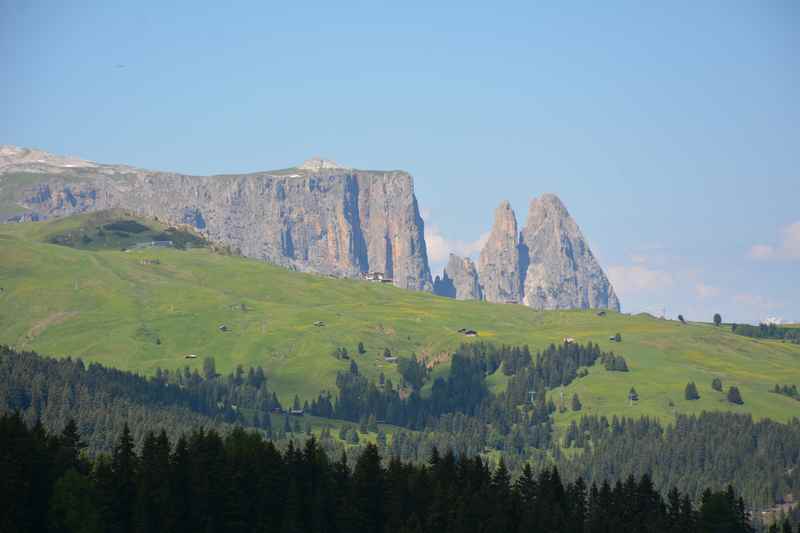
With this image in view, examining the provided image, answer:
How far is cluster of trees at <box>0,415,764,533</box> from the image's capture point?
→ 549 ft

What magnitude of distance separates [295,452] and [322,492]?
761cm

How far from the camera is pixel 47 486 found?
172 m

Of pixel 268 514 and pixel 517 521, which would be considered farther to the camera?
pixel 517 521

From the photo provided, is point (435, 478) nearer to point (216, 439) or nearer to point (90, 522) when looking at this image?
point (216, 439)

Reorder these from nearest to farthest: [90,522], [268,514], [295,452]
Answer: [90,522] → [268,514] → [295,452]

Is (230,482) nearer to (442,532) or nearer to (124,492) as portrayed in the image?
(124,492)

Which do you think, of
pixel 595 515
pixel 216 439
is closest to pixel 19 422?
pixel 216 439

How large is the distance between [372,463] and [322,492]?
9.67 m

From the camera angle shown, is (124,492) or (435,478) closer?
(124,492)

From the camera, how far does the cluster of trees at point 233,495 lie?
6585 inches

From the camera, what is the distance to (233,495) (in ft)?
568

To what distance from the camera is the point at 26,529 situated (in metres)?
166

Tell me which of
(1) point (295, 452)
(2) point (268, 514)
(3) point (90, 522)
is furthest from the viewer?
(1) point (295, 452)

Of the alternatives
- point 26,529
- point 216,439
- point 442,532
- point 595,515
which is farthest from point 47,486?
point 595,515
